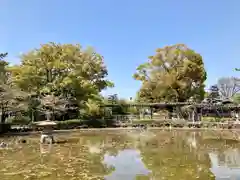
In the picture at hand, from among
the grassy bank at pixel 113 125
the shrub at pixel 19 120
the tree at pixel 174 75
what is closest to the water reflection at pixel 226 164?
the grassy bank at pixel 113 125

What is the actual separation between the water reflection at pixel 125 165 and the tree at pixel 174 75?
26887 millimetres

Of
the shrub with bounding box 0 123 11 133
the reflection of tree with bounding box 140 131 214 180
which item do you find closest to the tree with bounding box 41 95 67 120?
the shrub with bounding box 0 123 11 133

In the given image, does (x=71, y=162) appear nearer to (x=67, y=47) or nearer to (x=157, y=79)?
(x=67, y=47)

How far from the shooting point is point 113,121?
30.6 m

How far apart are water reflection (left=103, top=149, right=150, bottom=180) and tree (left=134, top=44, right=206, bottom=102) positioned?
2689 centimetres

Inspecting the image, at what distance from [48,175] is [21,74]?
23801mm

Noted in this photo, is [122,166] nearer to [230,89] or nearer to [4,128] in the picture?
[4,128]

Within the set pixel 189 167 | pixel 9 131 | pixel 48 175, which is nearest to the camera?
pixel 48 175

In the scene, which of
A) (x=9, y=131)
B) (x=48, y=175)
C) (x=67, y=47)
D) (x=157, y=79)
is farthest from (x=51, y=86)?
(x=48, y=175)

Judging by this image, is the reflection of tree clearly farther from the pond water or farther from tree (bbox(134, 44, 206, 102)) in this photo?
tree (bbox(134, 44, 206, 102))

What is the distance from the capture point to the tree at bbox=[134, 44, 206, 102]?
37.0m

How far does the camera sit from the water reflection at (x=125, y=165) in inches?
298

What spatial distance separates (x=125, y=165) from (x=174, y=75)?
2914 cm

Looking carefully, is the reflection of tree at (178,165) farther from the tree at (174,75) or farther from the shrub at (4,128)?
the tree at (174,75)
